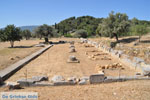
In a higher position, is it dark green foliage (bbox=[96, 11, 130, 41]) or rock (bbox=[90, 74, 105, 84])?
dark green foliage (bbox=[96, 11, 130, 41])

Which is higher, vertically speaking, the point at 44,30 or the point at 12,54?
the point at 44,30

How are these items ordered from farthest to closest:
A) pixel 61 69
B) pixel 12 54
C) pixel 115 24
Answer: pixel 115 24, pixel 12 54, pixel 61 69

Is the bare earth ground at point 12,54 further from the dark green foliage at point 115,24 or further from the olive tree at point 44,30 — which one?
the dark green foliage at point 115,24

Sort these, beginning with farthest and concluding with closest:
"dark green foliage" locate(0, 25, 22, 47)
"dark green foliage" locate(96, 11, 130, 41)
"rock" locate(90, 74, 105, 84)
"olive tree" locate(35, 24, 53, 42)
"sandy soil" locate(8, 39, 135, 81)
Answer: "olive tree" locate(35, 24, 53, 42)
"dark green foliage" locate(96, 11, 130, 41)
"dark green foliage" locate(0, 25, 22, 47)
"sandy soil" locate(8, 39, 135, 81)
"rock" locate(90, 74, 105, 84)

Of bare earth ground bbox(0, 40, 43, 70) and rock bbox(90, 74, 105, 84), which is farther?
bare earth ground bbox(0, 40, 43, 70)

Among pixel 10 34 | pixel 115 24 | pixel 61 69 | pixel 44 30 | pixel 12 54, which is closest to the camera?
pixel 61 69

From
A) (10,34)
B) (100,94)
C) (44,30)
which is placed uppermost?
(44,30)

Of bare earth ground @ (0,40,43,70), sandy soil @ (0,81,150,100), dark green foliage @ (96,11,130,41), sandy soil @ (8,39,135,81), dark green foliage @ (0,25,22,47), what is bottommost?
sandy soil @ (0,81,150,100)

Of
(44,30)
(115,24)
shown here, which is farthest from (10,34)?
(115,24)

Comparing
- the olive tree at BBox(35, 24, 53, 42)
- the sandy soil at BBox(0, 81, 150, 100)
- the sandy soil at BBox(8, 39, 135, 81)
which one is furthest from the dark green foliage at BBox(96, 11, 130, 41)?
the sandy soil at BBox(0, 81, 150, 100)

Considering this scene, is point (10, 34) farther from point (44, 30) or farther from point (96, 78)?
point (96, 78)

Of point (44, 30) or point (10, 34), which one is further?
point (44, 30)

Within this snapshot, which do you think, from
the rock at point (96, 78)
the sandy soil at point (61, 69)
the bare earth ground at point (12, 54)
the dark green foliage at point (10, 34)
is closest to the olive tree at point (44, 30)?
the dark green foliage at point (10, 34)

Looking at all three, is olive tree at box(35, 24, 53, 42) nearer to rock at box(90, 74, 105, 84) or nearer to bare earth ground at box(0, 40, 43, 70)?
bare earth ground at box(0, 40, 43, 70)
